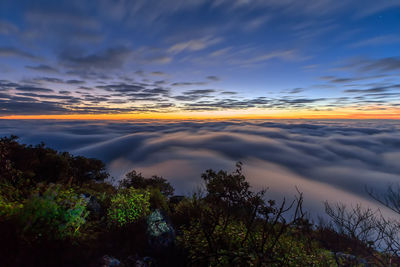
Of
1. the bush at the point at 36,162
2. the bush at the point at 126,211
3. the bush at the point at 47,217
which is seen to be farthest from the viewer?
the bush at the point at 36,162

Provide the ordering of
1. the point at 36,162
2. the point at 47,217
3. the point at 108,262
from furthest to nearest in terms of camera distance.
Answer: the point at 36,162 → the point at 108,262 → the point at 47,217

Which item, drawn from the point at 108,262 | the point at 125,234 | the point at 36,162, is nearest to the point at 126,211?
the point at 125,234

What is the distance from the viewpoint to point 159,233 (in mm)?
6125

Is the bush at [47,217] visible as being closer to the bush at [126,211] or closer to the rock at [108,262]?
→ the rock at [108,262]

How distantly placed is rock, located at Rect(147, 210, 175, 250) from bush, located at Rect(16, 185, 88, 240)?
2316mm

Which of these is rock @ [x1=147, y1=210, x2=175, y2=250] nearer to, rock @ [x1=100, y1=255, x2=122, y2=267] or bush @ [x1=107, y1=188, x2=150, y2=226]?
bush @ [x1=107, y1=188, x2=150, y2=226]

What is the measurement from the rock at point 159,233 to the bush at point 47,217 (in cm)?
232

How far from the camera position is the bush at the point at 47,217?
4.22 metres

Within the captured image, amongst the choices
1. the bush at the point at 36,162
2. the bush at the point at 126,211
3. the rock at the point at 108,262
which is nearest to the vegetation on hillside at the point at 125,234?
the bush at the point at 126,211

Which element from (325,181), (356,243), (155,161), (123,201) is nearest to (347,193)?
(325,181)

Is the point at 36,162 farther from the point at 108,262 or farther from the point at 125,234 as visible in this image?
the point at 108,262

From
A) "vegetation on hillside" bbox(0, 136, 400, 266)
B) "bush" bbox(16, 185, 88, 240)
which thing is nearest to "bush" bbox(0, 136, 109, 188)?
"vegetation on hillside" bbox(0, 136, 400, 266)

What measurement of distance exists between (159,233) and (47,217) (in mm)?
3293

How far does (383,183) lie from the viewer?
112m
